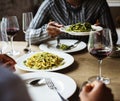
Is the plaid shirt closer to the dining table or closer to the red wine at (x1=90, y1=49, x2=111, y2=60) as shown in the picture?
the dining table

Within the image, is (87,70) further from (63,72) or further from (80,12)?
(80,12)

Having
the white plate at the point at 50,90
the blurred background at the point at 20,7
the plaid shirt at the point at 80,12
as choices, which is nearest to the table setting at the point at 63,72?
the white plate at the point at 50,90

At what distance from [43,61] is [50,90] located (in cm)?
31

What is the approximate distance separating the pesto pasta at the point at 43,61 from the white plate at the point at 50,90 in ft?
0.33

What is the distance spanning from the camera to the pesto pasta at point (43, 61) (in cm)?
107

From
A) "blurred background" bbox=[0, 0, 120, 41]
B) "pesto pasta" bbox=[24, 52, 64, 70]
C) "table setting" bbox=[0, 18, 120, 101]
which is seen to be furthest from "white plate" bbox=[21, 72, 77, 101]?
"blurred background" bbox=[0, 0, 120, 41]

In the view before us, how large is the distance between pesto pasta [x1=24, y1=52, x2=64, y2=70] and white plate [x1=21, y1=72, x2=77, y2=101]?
0.10m

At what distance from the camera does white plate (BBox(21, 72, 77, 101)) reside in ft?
2.47

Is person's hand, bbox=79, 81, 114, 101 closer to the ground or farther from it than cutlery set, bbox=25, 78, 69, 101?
farther from it

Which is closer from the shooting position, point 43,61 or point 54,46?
A: point 43,61

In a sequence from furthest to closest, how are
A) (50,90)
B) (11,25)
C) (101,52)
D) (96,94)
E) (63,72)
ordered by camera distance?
1. (11,25)
2. (63,72)
3. (101,52)
4. (50,90)
5. (96,94)

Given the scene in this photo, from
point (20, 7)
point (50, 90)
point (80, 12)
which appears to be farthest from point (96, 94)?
point (20, 7)

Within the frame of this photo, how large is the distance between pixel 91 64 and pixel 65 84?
1.00 ft

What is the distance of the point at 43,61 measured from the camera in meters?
1.10
